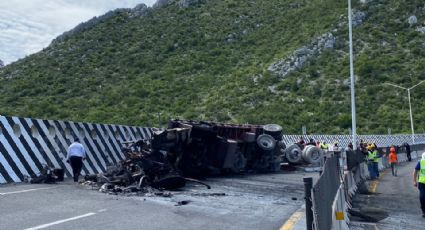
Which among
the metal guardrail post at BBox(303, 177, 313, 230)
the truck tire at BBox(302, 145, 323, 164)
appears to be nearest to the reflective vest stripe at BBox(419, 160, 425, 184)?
the metal guardrail post at BBox(303, 177, 313, 230)

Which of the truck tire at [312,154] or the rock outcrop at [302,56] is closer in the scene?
the truck tire at [312,154]

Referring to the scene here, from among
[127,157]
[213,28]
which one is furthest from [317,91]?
[127,157]

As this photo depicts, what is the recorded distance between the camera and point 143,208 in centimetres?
1147

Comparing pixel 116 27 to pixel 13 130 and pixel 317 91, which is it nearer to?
pixel 317 91

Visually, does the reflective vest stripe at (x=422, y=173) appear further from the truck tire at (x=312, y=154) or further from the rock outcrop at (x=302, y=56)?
the rock outcrop at (x=302, y=56)

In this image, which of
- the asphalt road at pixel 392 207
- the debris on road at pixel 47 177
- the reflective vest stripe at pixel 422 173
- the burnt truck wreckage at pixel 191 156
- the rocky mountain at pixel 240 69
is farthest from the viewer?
the rocky mountain at pixel 240 69

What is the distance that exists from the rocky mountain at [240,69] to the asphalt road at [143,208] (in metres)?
36.4

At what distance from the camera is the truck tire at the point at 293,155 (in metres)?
26.3

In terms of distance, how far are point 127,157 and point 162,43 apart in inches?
2378

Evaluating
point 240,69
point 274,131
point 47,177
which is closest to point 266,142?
point 274,131

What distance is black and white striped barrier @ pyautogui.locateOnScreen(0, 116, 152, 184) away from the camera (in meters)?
15.7

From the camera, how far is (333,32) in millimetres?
66812

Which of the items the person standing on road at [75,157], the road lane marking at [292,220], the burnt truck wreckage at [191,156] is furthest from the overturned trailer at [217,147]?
the road lane marking at [292,220]

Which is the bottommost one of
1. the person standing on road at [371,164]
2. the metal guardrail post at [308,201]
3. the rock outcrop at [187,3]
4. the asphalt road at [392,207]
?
the asphalt road at [392,207]
